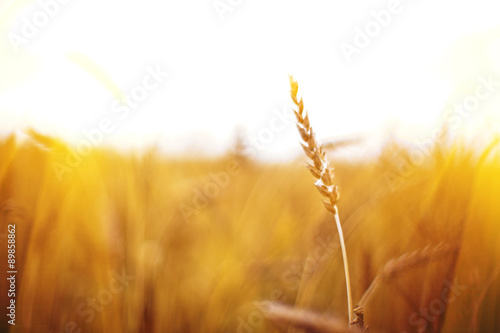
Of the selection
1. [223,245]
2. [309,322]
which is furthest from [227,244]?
[309,322]

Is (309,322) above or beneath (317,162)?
beneath

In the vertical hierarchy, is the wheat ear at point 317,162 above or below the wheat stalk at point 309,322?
above

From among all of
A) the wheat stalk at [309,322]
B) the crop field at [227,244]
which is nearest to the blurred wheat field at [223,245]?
the crop field at [227,244]

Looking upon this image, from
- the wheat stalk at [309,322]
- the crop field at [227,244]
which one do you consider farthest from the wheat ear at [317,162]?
the crop field at [227,244]

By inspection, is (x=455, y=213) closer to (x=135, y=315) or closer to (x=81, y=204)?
(x=135, y=315)

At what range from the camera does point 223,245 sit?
0.74 meters

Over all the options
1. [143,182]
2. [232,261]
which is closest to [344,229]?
[232,261]

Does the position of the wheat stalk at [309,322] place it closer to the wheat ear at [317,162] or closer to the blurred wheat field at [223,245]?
the wheat ear at [317,162]

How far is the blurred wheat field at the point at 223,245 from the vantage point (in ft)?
1.94

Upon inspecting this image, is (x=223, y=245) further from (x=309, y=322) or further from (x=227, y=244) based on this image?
(x=309, y=322)

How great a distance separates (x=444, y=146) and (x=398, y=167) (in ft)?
0.35

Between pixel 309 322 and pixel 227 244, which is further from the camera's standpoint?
pixel 227 244

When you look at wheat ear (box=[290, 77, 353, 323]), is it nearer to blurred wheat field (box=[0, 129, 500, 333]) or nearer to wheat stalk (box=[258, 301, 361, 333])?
wheat stalk (box=[258, 301, 361, 333])

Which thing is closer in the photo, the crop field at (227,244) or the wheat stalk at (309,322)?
the wheat stalk at (309,322)
